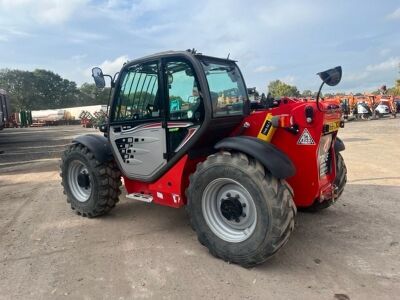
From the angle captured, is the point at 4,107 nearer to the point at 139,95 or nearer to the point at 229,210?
the point at 139,95

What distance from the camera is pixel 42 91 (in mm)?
79188

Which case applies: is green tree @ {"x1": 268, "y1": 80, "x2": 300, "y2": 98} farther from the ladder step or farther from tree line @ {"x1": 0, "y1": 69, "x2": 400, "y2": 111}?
tree line @ {"x1": 0, "y1": 69, "x2": 400, "y2": 111}

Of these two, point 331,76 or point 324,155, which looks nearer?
point 331,76

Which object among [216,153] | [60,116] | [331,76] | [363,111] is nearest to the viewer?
[331,76]

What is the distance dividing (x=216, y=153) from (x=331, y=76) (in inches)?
55.7

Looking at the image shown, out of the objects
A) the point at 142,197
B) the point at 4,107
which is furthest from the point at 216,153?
the point at 4,107

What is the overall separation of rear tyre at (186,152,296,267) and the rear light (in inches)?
31.5

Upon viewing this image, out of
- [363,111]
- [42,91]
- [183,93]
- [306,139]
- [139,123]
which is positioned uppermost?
[42,91]

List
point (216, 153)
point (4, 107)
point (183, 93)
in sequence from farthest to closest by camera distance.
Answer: point (4, 107) → point (183, 93) → point (216, 153)

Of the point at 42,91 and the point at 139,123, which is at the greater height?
the point at 42,91

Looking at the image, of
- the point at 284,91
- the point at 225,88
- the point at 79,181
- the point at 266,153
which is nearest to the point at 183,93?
the point at 225,88

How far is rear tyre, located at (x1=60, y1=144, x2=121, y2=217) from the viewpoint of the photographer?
5449 millimetres

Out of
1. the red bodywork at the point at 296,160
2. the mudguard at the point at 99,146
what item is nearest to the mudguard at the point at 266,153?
the red bodywork at the point at 296,160

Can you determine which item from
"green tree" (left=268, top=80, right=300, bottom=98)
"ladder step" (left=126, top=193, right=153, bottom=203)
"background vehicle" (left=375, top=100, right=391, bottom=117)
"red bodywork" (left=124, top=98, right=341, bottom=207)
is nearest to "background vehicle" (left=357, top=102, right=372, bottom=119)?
"background vehicle" (left=375, top=100, right=391, bottom=117)
